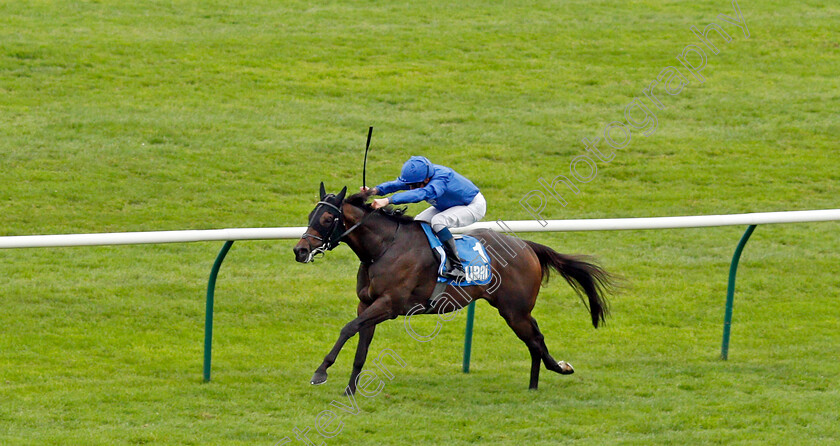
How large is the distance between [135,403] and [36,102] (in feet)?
25.1

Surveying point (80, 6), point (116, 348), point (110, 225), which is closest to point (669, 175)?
point (110, 225)

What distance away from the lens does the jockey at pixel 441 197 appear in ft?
19.8

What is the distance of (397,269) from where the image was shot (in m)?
6.01

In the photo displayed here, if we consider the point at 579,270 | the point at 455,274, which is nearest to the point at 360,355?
the point at 455,274

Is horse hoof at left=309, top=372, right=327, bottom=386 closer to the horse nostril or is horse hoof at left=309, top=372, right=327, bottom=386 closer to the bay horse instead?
the bay horse

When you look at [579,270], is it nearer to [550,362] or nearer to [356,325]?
[550,362]

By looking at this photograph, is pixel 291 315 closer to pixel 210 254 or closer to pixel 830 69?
pixel 210 254

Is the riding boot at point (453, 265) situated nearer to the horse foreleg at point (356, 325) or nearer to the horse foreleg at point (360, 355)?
the horse foreleg at point (356, 325)

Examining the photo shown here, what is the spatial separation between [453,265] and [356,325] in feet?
2.12

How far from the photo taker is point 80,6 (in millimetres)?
15523

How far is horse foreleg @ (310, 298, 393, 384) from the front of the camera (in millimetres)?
5859

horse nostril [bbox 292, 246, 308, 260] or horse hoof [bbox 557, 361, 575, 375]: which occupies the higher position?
horse nostril [bbox 292, 246, 308, 260]

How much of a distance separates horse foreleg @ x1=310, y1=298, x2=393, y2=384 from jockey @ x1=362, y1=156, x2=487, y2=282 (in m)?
0.41

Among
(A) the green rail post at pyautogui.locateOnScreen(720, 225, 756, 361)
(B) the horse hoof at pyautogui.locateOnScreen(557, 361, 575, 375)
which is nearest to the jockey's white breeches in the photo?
(B) the horse hoof at pyautogui.locateOnScreen(557, 361, 575, 375)
